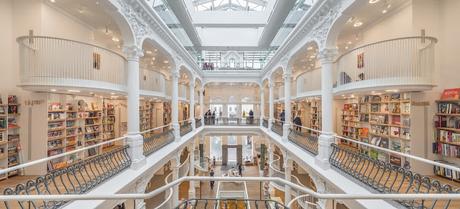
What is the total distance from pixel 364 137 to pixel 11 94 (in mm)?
11309

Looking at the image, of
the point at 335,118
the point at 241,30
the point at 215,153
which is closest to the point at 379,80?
the point at 335,118

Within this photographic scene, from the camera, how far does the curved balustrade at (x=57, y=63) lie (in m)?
5.42

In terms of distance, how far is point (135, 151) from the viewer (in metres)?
6.19

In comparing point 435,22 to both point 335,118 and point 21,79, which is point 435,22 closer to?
point 335,118

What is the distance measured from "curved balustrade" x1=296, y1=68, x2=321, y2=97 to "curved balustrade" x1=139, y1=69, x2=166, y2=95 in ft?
21.5

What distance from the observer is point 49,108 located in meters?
7.24

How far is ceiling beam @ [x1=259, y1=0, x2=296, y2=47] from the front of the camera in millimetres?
10023

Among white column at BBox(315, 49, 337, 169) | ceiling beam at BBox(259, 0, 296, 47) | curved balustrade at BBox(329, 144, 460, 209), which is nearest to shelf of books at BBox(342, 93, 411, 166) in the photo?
curved balustrade at BBox(329, 144, 460, 209)

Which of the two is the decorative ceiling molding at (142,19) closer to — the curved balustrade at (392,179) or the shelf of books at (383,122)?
the curved balustrade at (392,179)

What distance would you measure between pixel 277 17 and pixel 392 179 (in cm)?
878

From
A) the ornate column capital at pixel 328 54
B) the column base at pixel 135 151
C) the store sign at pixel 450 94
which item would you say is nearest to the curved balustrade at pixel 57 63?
the column base at pixel 135 151

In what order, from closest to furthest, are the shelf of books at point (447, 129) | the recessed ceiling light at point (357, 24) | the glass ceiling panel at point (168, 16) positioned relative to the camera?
1. the shelf of books at point (447, 129)
2. the recessed ceiling light at point (357, 24)
3. the glass ceiling panel at point (168, 16)

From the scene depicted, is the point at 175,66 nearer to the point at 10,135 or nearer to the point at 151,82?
the point at 151,82

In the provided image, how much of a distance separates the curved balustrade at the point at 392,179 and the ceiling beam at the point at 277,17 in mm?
6562
